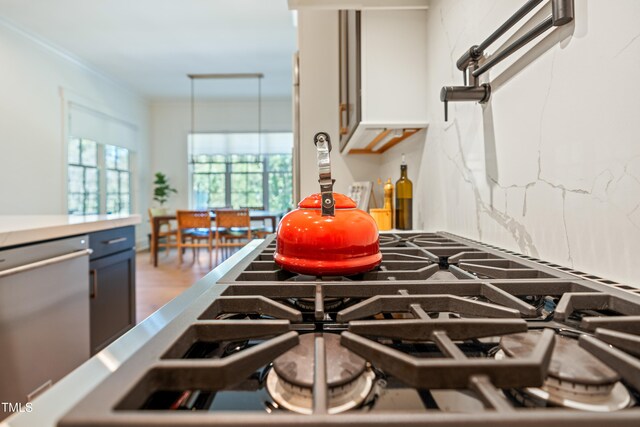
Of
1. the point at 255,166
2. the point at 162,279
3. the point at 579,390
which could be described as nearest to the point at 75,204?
the point at 162,279

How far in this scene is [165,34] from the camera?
4230mm

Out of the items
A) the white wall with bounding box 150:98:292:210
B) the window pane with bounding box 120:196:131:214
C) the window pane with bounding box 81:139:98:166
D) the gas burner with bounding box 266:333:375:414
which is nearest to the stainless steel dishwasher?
the gas burner with bounding box 266:333:375:414

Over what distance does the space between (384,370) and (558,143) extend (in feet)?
2.04

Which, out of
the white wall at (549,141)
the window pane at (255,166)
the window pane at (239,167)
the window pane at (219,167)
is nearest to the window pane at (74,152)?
the window pane at (219,167)

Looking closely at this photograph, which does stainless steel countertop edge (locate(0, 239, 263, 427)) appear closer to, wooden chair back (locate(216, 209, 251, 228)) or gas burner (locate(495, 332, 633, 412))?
gas burner (locate(495, 332, 633, 412))

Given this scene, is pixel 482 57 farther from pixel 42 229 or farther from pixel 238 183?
pixel 238 183

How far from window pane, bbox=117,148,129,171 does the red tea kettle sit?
6541mm

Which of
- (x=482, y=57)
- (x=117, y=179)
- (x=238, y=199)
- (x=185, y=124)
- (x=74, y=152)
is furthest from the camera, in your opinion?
(x=238, y=199)

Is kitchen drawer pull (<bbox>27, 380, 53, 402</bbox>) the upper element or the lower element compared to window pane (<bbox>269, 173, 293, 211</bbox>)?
lower

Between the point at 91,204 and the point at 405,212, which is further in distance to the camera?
the point at 91,204

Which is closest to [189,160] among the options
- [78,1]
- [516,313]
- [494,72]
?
[78,1]

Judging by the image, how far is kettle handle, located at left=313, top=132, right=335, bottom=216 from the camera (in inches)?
23.5

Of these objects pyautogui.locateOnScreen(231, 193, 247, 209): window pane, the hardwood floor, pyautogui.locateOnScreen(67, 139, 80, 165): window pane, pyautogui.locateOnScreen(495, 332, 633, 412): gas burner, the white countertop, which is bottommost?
the hardwood floor

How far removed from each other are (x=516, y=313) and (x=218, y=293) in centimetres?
35
